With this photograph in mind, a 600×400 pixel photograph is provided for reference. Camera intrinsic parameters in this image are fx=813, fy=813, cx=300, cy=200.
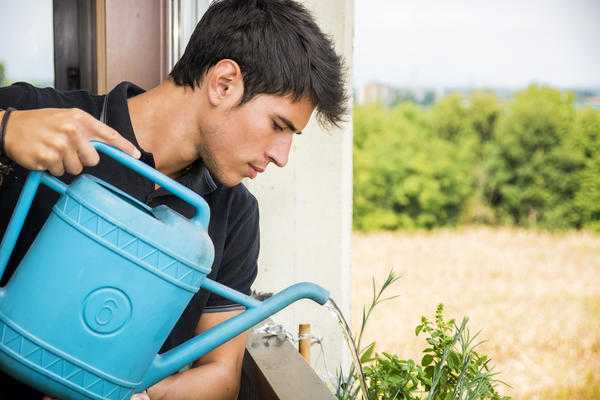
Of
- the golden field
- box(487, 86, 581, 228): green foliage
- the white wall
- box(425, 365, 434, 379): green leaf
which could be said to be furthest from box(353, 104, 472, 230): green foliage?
box(425, 365, 434, 379): green leaf

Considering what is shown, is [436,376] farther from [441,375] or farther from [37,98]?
[37,98]

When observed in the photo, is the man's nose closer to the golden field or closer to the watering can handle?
the watering can handle

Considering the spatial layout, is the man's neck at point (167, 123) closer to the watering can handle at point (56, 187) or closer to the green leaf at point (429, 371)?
the watering can handle at point (56, 187)

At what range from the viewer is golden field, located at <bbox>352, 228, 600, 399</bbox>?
14.0 feet

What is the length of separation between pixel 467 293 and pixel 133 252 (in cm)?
455

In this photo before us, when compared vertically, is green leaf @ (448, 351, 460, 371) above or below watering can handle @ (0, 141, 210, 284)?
below

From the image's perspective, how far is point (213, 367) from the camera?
157cm

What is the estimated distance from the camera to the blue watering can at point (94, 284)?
97cm

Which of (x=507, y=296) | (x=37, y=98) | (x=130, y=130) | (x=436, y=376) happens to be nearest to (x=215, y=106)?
(x=130, y=130)

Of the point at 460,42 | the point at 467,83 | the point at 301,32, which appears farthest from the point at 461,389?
the point at 460,42

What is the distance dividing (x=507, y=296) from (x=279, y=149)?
4114 mm

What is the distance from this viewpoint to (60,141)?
1.01m

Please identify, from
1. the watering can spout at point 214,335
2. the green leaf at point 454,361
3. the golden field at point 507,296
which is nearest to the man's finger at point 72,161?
the watering can spout at point 214,335

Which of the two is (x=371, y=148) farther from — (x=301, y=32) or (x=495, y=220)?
(x=301, y=32)
